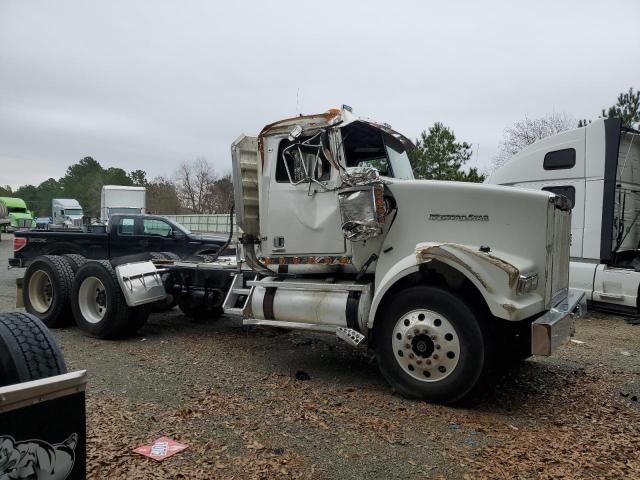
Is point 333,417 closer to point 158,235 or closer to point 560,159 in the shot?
point 560,159

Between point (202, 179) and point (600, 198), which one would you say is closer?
point (600, 198)

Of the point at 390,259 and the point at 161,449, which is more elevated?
the point at 390,259

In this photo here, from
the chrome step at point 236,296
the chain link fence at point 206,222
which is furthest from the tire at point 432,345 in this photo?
the chain link fence at point 206,222

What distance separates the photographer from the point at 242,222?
6.03m

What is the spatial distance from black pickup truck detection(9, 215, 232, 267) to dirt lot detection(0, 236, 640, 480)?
5249 millimetres

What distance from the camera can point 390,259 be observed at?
5.10 meters

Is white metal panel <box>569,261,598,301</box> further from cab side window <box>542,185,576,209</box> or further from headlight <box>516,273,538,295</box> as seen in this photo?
headlight <box>516,273,538,295</box>

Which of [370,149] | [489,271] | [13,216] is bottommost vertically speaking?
[13,216]

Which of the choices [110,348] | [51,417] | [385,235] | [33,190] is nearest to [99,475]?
[51,417]

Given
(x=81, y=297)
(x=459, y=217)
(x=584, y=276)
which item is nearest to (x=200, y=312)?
(x=81, y=297)

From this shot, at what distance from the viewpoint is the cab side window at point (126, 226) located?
1188 cm

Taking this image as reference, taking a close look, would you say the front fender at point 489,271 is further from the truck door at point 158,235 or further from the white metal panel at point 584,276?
the truck door at point 158,235

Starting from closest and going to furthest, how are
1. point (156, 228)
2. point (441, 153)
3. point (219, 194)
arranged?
point (156, 228), point (441, 153), point (219, 194)

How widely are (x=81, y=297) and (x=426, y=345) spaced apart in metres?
4.99
